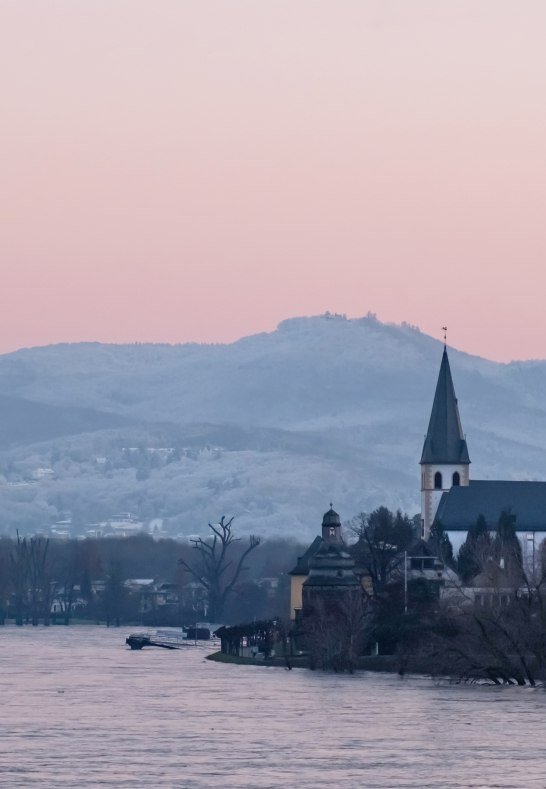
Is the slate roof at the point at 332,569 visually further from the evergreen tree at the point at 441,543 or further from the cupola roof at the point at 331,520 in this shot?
the evergreen tree at the point at 441,543

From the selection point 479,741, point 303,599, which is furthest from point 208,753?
point 303,599

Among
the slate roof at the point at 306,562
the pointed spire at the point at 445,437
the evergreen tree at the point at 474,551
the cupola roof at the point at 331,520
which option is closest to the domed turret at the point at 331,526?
the cupola roof at the point at 331,520

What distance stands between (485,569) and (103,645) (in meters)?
49.9

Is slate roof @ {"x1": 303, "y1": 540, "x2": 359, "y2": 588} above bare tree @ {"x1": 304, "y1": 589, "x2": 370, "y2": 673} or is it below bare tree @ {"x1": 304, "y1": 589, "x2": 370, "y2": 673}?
above

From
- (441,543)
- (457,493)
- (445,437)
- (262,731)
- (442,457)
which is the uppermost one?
(445,437)

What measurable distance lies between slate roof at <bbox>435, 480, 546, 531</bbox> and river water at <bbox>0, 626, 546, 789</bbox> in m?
48.2

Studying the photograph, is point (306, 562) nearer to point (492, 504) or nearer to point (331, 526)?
point (331, 526)

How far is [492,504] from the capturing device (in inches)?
6663

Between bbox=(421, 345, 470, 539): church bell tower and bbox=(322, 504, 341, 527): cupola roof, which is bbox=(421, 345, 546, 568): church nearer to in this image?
bbox=(421, 345, 470, 539): church bell tower

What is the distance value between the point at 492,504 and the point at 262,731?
87.3m

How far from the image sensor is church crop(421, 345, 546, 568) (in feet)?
552

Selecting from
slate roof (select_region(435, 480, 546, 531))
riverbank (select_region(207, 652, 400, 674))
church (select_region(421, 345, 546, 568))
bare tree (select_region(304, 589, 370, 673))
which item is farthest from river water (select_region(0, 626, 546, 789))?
church (select_region(421, 345, 546, 568))

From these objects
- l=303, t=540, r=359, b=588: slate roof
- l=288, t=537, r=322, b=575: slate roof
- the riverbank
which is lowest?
the riverbank

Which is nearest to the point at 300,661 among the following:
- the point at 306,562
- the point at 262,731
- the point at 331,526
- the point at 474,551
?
the point at 474,551
